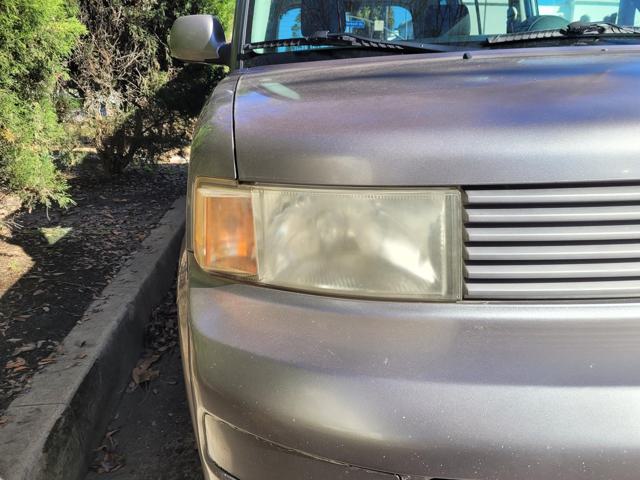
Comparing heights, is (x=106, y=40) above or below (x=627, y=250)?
above

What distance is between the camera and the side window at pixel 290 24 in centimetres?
254

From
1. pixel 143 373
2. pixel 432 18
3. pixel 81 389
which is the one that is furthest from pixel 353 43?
pixel 143 373

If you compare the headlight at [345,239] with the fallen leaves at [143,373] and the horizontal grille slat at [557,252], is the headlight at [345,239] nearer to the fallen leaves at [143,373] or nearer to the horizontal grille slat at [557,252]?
the horizontal grille slat at [557,252]

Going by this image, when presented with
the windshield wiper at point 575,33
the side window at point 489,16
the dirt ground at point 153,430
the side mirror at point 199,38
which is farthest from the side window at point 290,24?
the dirt ground at point 153,430

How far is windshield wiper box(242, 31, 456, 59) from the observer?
86.7 inches

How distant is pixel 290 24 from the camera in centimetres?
256

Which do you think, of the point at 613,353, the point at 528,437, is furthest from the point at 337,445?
the point at 613,353

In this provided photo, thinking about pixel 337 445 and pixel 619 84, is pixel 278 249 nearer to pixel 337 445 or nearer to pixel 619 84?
pixel 337 445

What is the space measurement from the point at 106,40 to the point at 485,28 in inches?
167

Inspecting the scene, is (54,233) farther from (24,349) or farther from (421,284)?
(421,284)

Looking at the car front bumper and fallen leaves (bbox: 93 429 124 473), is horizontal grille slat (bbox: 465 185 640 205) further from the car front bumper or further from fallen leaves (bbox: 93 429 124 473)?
fallen leaves (bbox: 93 429 124 473)

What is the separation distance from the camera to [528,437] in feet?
3.68

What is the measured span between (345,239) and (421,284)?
0.20m

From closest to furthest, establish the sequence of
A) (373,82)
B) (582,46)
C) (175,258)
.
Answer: (373,82) → (582,46) → (175,258)
